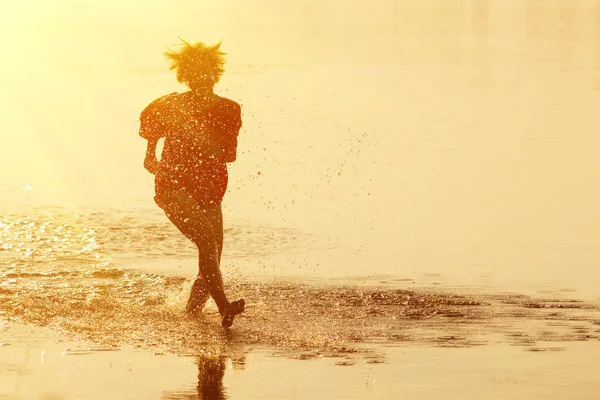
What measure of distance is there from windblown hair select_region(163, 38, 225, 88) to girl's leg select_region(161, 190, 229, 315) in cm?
69

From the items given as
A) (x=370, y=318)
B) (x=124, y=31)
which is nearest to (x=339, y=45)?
(x=124, y=31)

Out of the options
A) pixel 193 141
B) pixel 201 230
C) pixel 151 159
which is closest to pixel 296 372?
pixel 201 230

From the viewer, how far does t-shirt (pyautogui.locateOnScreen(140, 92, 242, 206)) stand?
9.95m

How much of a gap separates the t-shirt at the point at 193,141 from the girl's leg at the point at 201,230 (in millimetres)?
58

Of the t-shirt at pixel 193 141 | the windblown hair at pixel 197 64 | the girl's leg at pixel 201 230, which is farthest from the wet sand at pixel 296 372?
the windblown hair at pixel 197 64

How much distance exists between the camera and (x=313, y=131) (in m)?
18.5

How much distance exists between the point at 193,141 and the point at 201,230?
21.2 inches

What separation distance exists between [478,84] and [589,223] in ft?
29.1

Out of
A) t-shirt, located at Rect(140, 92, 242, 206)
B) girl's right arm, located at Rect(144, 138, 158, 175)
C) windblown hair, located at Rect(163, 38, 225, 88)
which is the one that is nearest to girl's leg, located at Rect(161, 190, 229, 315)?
t-shirt, located at Rect(140, 92, 242, 206)

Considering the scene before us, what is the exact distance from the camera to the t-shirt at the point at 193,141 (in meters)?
9.95

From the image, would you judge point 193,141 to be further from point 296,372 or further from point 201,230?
point 296,372

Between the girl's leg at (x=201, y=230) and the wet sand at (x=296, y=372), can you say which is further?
the girl's leg at (x=201, y=230)

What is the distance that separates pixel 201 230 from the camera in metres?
10.0

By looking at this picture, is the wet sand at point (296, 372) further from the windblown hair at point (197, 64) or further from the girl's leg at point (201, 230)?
the windblown hair at point (197, 64)
